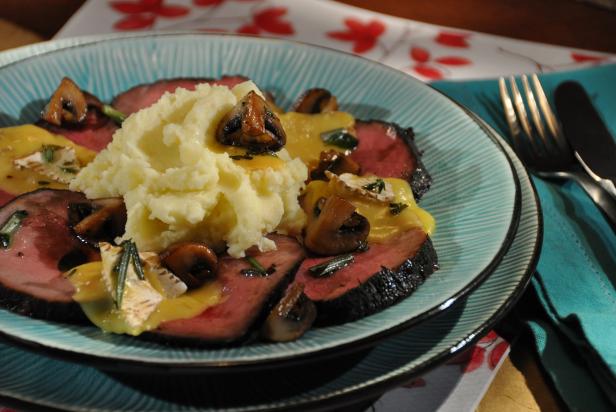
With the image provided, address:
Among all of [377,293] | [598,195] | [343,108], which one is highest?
[377,293]

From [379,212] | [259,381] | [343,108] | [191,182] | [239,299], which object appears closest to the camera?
[259,381]

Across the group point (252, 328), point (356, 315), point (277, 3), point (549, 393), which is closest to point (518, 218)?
point (549, 393)

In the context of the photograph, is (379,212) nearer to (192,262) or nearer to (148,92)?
(192,262)

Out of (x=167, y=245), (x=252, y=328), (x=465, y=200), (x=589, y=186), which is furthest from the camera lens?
(x=589, y=186)

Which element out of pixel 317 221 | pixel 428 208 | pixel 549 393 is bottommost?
pixel 549 393

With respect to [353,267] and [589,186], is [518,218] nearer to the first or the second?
[353,267]

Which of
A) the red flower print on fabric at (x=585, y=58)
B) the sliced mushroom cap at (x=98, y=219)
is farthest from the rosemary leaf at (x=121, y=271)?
the red flower print on fabric at (x=585, y=58)

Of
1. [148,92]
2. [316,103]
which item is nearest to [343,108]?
[316,103]
